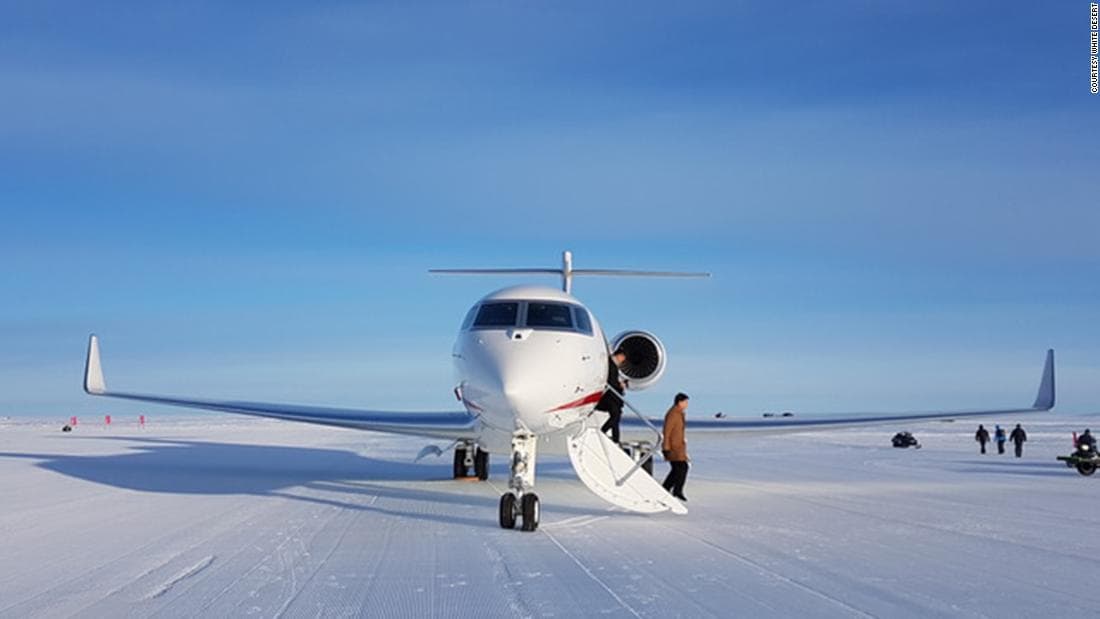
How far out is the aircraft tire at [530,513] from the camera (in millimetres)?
11438

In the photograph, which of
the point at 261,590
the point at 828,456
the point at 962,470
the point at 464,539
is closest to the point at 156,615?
→ the point at 261,590

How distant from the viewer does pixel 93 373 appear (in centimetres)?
2231

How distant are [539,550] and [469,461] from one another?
9340 millimetres

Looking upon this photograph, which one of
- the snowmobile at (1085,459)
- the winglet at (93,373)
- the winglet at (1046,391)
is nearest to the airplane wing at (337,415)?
the winglet at (93,373)

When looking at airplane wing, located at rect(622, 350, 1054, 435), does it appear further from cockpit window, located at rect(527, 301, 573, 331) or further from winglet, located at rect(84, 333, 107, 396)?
winglet, located at rect(84, 333, 107, 396)

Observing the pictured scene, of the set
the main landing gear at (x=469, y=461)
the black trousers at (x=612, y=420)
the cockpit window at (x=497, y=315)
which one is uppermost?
the cockpit window at (x=497, y=315)

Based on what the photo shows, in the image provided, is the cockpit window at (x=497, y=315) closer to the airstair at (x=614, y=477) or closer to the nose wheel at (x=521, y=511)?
the airstair at (x=614, y=477)

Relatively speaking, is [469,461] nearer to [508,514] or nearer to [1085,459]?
[508,514]

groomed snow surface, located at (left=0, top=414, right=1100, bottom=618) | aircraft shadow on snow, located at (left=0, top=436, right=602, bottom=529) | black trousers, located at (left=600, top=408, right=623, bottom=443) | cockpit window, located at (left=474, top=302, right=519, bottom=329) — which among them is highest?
cockpit window, located at (left=474, top=302, right=519, bottom=329)

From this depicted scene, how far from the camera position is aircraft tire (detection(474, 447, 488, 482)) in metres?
19.1

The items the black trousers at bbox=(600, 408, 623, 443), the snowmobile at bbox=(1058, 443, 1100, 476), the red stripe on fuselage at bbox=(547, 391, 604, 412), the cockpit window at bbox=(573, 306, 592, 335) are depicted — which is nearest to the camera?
the red stripe on fuselage at bbox=(547, 391, 604, 412)

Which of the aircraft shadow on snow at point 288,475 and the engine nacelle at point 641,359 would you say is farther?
the engine nacelle at point 641,359

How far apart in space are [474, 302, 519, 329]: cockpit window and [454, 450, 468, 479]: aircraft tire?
21.5ft

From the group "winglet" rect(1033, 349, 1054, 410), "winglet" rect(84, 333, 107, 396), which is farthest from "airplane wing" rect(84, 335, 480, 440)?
"winglet" rect(1033, 349, 1054, 410)
